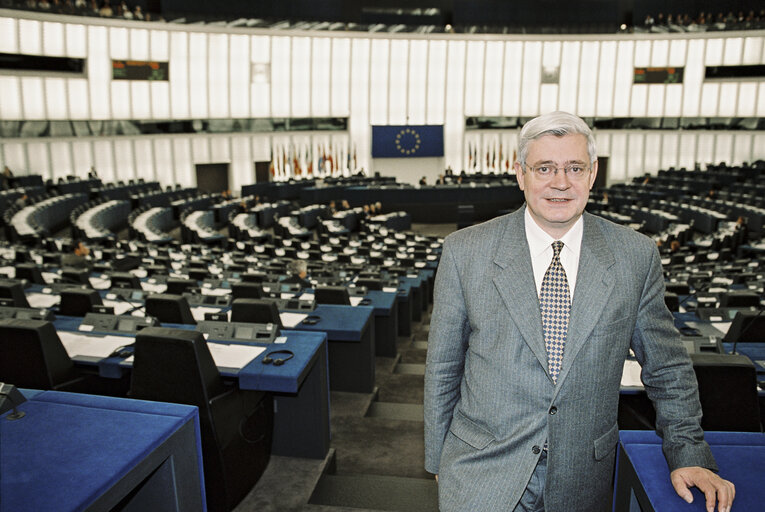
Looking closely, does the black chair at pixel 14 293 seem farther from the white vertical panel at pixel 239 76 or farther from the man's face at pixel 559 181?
the white vertical panel at pixel 239 76

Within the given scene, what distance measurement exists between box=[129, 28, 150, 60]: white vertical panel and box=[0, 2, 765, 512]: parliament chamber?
0.08 meters

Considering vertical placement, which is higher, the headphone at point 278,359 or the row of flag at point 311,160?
the row of flag at point 311,160

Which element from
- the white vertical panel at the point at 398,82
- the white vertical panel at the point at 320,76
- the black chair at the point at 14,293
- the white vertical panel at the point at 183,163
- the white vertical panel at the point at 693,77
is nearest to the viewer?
the black chair at the point at 14,293

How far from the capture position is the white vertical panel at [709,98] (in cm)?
2672

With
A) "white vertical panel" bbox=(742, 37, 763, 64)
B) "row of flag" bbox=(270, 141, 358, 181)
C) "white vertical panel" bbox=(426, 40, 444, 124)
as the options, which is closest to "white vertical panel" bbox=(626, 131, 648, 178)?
"white vertical panel" bbox=(742, 37, 763, 64)

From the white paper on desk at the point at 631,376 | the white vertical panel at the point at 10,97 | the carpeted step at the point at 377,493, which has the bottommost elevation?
the carpeted step at the point at 377,493

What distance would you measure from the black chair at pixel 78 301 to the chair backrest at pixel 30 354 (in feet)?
5.15

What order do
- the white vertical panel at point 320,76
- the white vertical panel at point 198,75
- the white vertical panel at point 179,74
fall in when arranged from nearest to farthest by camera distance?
the white vertical panel at point 179,74
the white vertical panel at point 198,75
the white vertical panel at point 320,76

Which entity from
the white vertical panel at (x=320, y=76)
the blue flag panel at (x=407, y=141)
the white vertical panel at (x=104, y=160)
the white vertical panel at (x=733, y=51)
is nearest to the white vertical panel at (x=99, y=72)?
the white vertical panel at (x=104, y=160)

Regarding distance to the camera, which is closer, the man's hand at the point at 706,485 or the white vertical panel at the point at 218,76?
the man's hand at the point at 706,485

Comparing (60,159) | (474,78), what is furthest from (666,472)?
(474,78)

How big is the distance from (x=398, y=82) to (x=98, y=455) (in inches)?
1149

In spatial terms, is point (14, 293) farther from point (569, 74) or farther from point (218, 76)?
point (569, 74)

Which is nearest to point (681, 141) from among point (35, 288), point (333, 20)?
point (333, 20)
